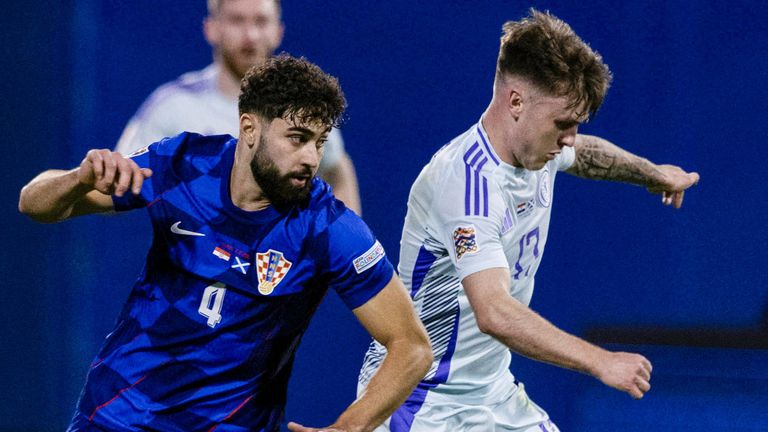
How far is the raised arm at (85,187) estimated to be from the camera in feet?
8.18

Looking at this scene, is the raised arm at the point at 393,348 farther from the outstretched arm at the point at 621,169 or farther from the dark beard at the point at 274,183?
the outstretched arm at the point at 621,169

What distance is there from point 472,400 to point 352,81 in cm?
211

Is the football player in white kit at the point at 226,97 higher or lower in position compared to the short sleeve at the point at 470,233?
higher

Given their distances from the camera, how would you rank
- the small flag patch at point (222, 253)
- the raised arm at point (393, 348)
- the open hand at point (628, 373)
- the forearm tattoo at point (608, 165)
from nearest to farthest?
the open hand at point (628, 373), the raised arm at point (393, 348), the small flag patch at point (222, 253), the forearm tattoo at point (608, 165)

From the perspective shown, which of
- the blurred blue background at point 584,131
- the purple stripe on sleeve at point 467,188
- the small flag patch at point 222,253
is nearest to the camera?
the small flag patch at point 222,253

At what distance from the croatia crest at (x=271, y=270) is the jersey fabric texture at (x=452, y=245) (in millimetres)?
530

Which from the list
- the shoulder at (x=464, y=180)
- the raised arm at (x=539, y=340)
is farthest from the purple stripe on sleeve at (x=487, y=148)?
the raised arm at (x=539, y=340)

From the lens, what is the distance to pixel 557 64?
10.3ft

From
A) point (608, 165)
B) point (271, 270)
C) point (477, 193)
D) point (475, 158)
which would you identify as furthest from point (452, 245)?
point (608, 165)

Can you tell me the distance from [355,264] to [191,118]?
71.9 inches

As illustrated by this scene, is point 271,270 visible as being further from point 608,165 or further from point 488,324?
point 608,165

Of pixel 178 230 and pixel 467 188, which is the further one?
pixel 467 188

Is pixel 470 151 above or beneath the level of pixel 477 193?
above

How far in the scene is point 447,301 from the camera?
3279 mm
